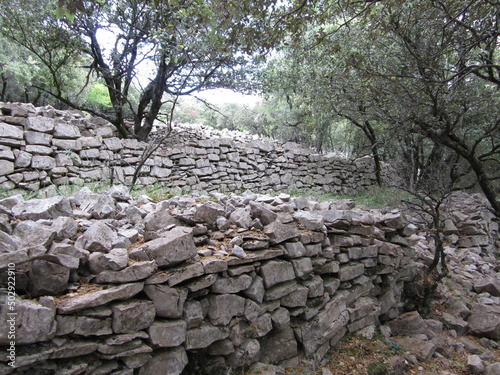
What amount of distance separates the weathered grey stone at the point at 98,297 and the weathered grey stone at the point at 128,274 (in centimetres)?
4

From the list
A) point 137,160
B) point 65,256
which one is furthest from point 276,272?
point 137,160

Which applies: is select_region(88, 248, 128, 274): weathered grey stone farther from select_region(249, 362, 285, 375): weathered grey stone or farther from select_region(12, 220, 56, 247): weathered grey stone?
select_region(249, 362, 285, 375): weathered grey stone

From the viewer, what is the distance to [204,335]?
93.8 inches

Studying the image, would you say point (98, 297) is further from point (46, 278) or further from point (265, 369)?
point (265, 369)

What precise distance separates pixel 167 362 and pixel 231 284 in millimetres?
707

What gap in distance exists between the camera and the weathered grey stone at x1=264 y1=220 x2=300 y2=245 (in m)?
3.00

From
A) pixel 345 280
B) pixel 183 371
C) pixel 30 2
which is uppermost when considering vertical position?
pixel 30 2

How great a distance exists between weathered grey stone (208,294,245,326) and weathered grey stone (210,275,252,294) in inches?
1.6

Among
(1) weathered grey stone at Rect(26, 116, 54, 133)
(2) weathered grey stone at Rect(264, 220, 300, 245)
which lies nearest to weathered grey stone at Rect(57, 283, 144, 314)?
(2) weathered grey stone at Rect(264, 220, 300, 245)

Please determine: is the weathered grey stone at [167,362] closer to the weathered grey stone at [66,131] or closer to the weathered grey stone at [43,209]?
the weathered grey stone at [43,209]

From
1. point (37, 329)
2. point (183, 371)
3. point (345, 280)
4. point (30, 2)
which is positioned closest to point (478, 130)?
point (345, 280)

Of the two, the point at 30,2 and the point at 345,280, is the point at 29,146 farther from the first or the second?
the point at 345,280

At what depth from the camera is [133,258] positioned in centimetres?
230

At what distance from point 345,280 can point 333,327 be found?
2.00ft
